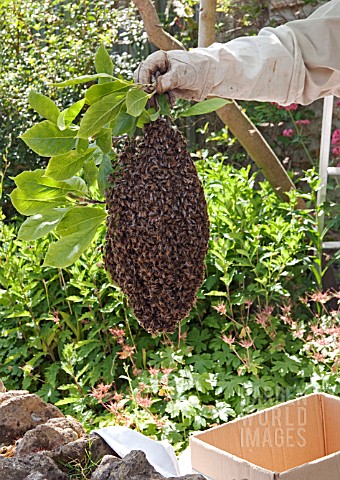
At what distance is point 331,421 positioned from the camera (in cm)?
168

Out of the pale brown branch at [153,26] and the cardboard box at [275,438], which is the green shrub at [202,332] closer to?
the pale brown branch at [153,26]

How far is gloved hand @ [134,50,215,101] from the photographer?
3.38 feet

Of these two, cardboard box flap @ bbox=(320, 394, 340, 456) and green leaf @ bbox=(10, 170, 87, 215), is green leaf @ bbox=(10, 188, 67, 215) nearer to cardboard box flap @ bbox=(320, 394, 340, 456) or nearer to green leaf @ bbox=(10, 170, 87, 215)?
green leaf @ bbox=(10, 170, 87, 215)

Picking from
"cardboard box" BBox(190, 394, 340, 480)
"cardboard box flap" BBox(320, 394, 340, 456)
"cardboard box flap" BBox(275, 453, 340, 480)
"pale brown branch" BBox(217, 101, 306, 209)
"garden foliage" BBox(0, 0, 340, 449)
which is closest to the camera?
"cardboard box flap" BBox(275, 453, 340, 480)

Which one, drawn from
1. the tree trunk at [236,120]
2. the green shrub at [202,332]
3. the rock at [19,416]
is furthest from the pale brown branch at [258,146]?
the rock at [19,416]

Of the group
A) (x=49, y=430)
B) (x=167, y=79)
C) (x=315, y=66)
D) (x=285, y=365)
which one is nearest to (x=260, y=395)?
(x=285, y=365)

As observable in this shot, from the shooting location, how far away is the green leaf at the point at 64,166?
3.44 ft

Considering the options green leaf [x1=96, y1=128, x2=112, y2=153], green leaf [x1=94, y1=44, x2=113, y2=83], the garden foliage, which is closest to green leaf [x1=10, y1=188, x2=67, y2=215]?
green leaf [x1=96, y1=128, x2=112, y2=153]

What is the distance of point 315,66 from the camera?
123 centimetres

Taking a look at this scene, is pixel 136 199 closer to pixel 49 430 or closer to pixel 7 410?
pixel 49 430

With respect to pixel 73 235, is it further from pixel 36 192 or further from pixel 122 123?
pixel 122 123

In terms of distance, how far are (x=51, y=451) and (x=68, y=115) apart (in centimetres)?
79

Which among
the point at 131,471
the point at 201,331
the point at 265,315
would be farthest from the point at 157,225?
the point at 201,331

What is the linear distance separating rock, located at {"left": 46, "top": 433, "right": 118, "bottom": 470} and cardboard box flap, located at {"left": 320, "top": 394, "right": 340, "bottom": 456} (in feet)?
1.72
